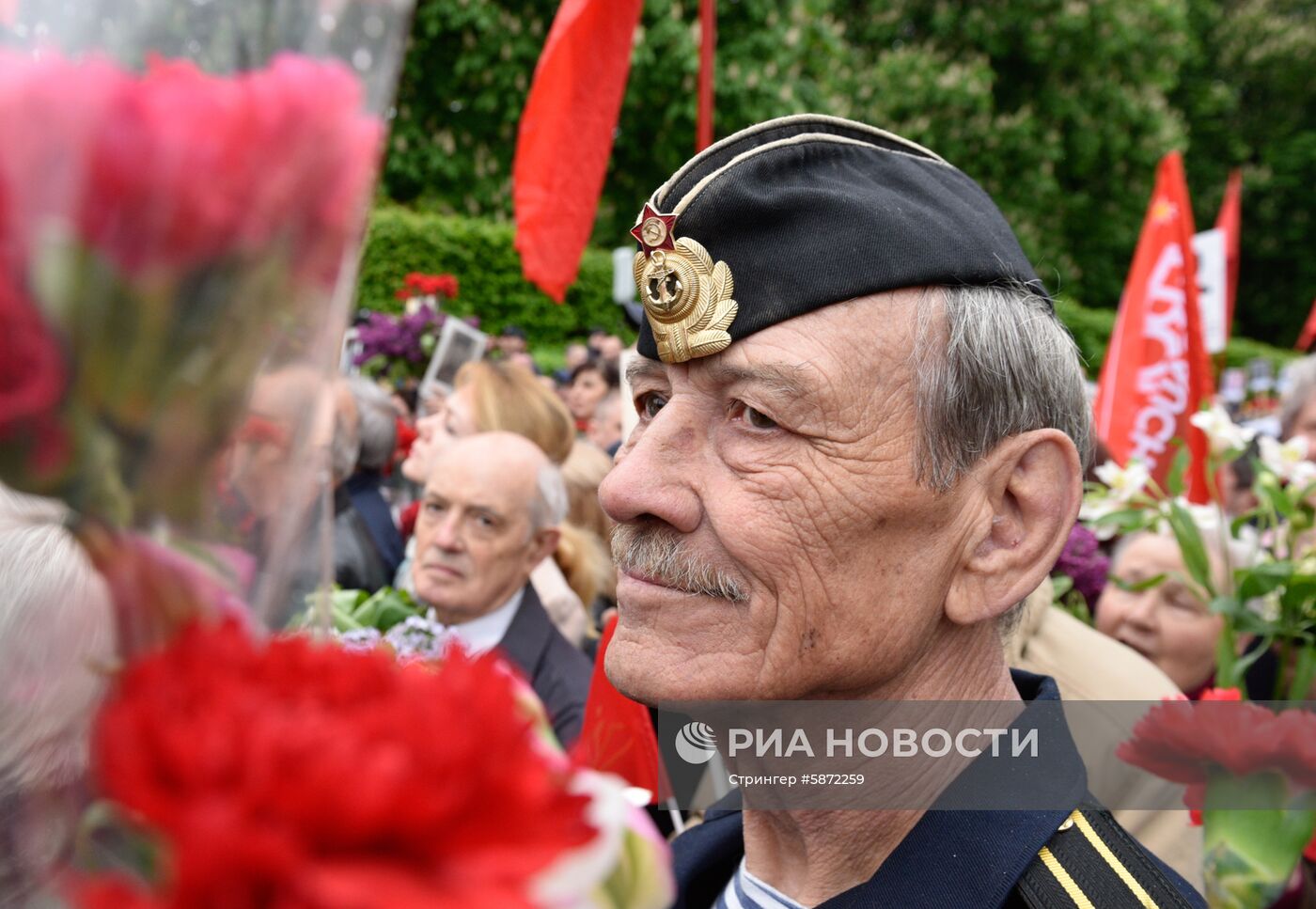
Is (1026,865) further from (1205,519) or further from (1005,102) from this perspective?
(1005,102)

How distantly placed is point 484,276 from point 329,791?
14118 mm

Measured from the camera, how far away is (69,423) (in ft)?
1.65

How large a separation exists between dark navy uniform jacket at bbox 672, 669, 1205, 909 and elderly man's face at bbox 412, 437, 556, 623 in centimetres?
225

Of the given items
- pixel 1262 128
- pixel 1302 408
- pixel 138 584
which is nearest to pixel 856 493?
pixel 138 584

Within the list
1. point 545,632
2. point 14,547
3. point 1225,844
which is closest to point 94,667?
point 14,547

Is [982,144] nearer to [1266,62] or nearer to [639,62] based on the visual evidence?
[639,62]

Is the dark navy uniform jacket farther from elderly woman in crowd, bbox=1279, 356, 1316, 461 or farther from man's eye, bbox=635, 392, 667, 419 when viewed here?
elderly woman in crowd, bbox=1279, 356, 1316, 461

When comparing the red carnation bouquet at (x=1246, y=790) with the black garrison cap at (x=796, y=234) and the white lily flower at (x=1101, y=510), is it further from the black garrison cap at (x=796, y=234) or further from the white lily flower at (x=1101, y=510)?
the white lily flower at (x=1101, y=510)

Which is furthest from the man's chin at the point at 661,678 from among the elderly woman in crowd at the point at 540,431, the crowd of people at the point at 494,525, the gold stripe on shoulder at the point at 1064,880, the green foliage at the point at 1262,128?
the green foliage at the point at 1262,128

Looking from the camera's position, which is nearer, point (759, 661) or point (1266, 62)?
point (759, 661)

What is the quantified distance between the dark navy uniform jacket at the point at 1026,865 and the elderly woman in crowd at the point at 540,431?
2.59m

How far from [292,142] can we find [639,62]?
15.0 metres

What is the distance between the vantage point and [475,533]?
363 cm

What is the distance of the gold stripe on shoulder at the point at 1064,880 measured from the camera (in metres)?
1.33
